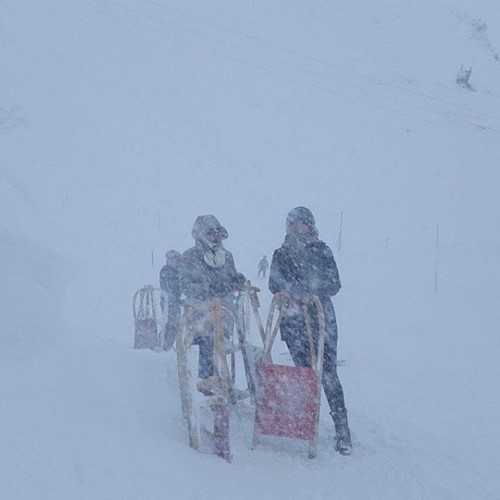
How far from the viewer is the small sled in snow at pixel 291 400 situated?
13.6 feet

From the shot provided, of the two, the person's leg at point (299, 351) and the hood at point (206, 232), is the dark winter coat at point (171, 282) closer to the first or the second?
the hood at point (206, 232)

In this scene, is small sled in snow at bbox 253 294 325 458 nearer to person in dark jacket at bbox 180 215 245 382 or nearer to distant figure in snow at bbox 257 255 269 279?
person in dark jacket at bbox 180 215 245 382

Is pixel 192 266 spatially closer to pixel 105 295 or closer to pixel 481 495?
pixel 481 495

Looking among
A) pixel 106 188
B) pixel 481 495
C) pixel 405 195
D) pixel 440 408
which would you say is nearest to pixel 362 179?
pixel 405 195

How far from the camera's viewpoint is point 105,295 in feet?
45.6

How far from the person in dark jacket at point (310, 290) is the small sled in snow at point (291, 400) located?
320 mm

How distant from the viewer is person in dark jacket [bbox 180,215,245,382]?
16.9ft

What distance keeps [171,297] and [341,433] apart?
4067mm

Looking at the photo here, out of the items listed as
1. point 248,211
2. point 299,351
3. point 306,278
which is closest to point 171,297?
point 299,351

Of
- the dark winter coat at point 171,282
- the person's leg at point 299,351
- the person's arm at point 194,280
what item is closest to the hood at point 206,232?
the person's arm at point 194,280

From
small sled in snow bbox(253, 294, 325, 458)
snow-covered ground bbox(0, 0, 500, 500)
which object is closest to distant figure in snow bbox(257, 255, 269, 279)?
snow-covered ground bbox(0, 0, 500, 500)

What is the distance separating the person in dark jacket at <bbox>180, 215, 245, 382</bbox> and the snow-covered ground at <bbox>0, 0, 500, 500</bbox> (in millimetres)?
632

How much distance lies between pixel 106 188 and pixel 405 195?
15.3 meters

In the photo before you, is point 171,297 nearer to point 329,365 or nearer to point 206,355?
point 206,355
